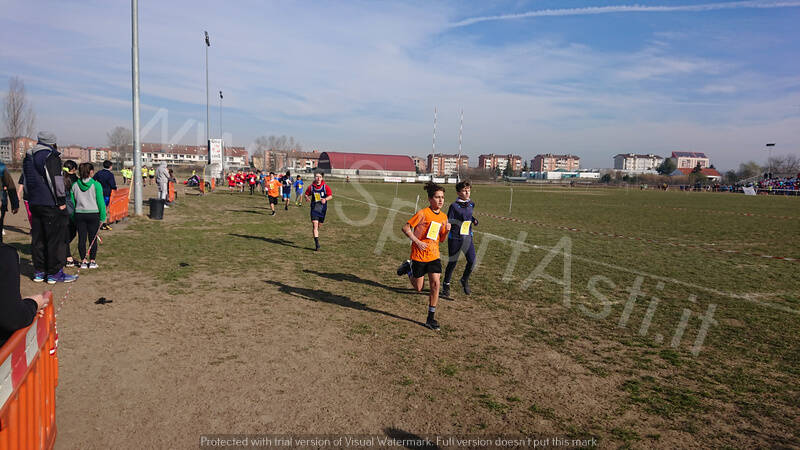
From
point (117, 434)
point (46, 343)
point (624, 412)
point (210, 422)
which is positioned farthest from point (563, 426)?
point (46, 343)

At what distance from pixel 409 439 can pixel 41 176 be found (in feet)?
24.4

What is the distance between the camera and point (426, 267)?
6.46 meters

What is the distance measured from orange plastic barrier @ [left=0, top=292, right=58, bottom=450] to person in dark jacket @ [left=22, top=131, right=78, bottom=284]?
5.11 metres

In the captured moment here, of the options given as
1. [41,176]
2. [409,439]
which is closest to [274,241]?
[41,176]

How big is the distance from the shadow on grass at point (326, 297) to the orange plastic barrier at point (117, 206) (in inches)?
340

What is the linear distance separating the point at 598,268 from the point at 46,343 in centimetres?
1021

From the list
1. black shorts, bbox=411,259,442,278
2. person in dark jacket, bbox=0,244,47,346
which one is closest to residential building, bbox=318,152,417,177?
black shorts, bbox=411,259,442,278

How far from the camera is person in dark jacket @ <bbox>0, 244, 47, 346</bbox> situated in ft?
8.73

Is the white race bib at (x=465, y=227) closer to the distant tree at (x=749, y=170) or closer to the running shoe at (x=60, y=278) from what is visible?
the running shoe at (x=60, y=278)

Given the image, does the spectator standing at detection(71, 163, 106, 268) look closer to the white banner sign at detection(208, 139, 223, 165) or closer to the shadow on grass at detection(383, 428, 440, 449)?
the shadow on grass at detection(383, 428, 440, 449)

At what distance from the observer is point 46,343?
10.8ft

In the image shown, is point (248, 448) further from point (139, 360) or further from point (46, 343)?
point (139, 360)

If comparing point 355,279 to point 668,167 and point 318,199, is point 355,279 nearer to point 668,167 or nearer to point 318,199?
point 318,199

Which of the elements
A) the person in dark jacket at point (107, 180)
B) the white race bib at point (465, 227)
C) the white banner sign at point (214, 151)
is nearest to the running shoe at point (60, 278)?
the person in dark jacket at point (107, 180)
